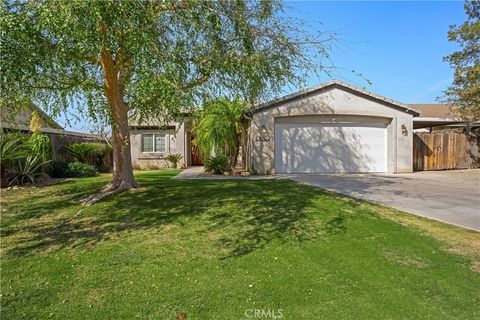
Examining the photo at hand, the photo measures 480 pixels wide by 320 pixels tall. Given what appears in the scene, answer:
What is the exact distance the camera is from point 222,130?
50.1ft

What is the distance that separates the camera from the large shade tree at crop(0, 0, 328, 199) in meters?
5.09

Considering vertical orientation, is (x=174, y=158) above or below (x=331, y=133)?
below

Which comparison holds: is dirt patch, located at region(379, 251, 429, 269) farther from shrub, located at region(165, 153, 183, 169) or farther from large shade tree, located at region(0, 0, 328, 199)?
shrub, located at region(165, 153, 183, 169)

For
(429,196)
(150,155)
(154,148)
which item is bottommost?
(429,196)

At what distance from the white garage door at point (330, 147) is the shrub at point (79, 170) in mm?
7830

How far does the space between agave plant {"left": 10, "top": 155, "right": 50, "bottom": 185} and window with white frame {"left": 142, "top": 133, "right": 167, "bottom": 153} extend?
27.4ft

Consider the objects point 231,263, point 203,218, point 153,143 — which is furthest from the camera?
point 153,143

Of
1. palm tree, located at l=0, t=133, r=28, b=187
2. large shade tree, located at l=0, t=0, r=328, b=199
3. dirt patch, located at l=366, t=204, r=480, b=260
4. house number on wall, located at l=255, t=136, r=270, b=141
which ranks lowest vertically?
dirt patch, located at l=366, t=204, r=480, b=260

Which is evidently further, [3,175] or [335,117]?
[335,117]

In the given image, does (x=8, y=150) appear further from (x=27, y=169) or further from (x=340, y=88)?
(x=340, y=88)

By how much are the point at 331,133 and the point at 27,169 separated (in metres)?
11.9

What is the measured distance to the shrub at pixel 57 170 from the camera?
1450cm

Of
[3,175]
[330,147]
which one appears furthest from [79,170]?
[330,147]

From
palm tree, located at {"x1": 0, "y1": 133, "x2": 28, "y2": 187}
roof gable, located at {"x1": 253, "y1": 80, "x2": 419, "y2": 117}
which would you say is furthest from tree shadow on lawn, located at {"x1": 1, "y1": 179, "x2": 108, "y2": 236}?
roof gable, located at {"x1": 253, "y1": 80, "x2": 419, "y2": 117}
